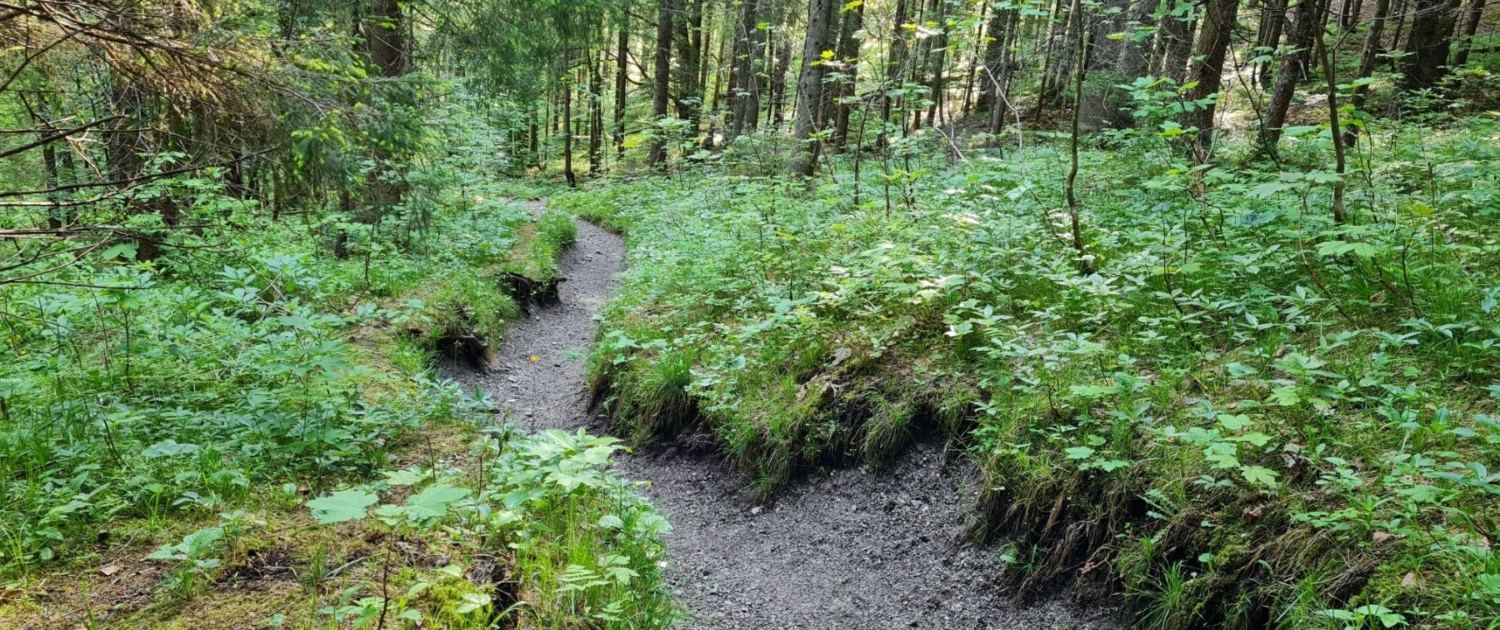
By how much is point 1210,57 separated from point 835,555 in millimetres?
6642

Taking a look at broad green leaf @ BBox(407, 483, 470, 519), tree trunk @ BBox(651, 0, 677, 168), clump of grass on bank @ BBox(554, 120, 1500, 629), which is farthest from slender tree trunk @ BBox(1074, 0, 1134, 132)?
tree trunk @ BBox(651, 0, 677, 168)

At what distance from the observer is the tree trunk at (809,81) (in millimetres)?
11062

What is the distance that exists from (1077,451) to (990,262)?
2.68m

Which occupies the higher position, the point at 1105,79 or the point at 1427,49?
the point at 1427,49

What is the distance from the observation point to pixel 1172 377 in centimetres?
401

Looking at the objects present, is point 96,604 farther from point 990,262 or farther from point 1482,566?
point 990,262

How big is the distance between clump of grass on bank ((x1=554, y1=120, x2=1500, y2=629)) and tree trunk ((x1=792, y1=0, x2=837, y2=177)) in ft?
12.3

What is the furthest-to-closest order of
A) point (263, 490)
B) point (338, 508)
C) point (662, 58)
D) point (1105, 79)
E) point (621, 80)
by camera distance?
point (621, 80) < point (662, 58) < point (1105, 79) < point (263, 490) < point (338, 508)

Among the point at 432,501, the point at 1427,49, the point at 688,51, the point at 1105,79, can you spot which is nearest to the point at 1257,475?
the point at 432,501

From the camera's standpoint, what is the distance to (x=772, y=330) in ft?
21.1

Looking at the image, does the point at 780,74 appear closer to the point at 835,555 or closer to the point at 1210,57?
the point at 1210,57

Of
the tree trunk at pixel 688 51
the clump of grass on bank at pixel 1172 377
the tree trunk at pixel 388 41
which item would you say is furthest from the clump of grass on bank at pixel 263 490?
the tree trunk at pixel 688 51

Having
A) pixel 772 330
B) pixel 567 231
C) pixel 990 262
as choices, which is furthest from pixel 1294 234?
pixel 567 231

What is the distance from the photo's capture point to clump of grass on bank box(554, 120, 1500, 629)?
9.40 ft
